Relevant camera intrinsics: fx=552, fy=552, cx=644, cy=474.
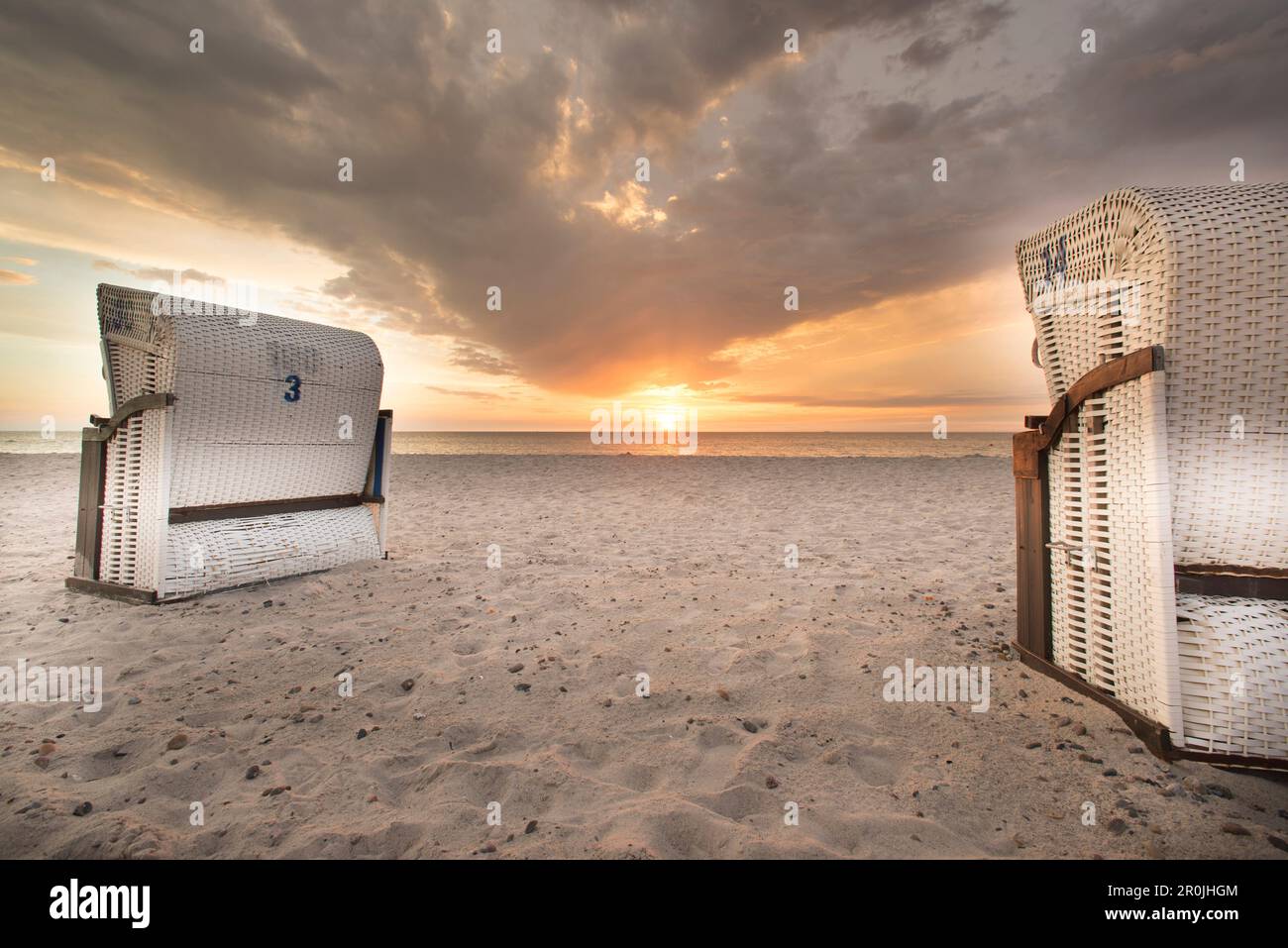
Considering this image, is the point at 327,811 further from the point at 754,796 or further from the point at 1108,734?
the point at 1108,734

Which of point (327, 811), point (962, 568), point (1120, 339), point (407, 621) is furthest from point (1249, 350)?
point (407, 621)

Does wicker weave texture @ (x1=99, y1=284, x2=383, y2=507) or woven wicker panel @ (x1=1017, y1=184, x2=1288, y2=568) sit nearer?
woven wicker panel @ (x1=1017, y1=184, x2=1288, y2=568)

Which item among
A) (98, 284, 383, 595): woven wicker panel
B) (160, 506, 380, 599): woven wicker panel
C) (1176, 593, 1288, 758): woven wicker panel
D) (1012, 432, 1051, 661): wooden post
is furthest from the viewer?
(160, 506, 380, 599): woven wicker panel

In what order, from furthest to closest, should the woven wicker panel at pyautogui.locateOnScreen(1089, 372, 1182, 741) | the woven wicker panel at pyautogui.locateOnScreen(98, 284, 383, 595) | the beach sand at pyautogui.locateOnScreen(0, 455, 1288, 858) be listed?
the woven wicker panel at pyautogui.locateOnScreen(98, 284, 383, 595) → the woven wicker panel at pyautogui.locateOnScreen(1089, 372, 1182, 741) → the beach sand at pyautogui.locateOnScreen(0, 455, 1288, 858)

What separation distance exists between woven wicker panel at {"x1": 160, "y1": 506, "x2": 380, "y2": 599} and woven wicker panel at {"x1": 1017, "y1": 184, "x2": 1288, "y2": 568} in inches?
266

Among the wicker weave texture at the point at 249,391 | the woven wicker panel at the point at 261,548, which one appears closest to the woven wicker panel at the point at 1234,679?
the woven wicker panel at the point at 261,548

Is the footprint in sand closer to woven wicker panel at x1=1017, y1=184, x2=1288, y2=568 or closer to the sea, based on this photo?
woven wicker panel at x1=1017, y1=184, x2=1288, y2=568

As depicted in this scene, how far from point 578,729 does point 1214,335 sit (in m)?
3.62

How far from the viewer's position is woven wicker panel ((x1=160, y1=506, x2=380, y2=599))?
493 cm

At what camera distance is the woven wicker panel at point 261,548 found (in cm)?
493

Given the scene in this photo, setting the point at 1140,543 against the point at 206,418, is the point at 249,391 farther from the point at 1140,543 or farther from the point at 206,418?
the point at 1140,543

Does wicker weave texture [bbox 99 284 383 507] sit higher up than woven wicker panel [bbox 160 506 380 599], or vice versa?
wicker weave texture [bbox 99 284 383 507]

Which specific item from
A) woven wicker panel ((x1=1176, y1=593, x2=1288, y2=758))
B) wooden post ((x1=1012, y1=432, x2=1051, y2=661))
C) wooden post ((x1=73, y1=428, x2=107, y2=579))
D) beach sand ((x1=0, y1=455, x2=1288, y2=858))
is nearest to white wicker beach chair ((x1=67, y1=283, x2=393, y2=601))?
wooden post ((x1=73, y1=428, x2=107, y2=579))

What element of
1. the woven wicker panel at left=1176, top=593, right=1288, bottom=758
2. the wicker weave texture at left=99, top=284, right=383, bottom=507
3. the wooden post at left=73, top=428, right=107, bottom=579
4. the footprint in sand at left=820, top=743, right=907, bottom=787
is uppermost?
the wicker weave texture at left=99, top=284, right=383, bottom=507
